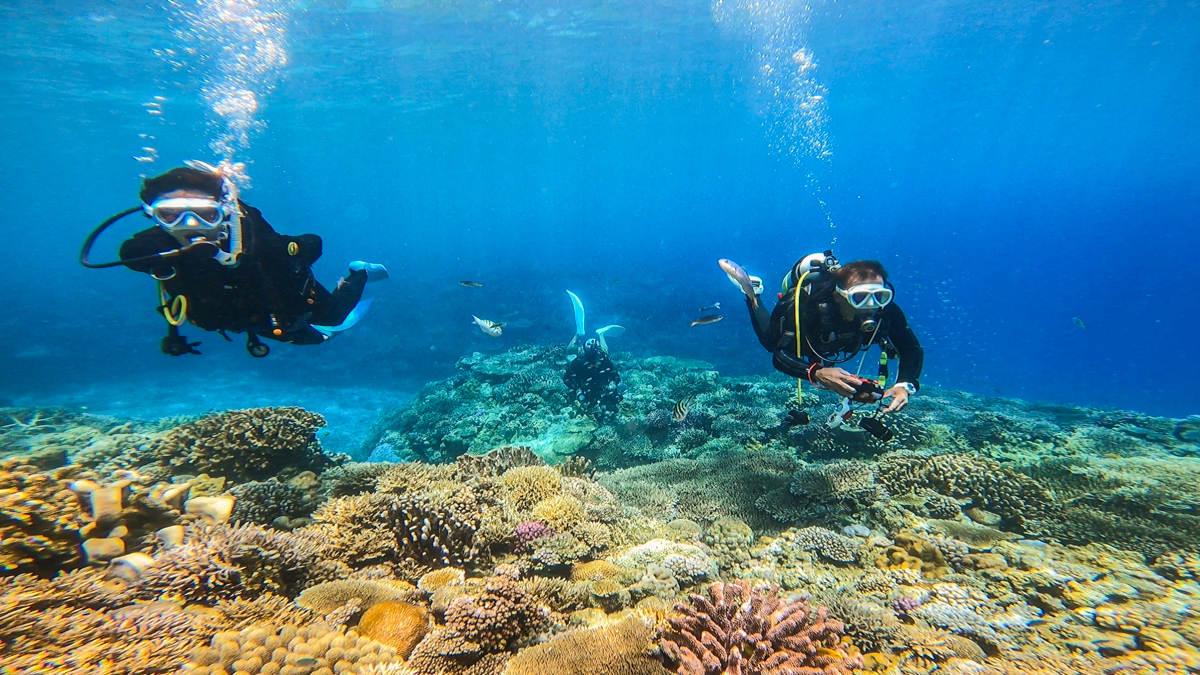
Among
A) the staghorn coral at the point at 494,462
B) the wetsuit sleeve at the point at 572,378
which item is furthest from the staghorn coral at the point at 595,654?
the wetsuit sleeve at the point at 572,378

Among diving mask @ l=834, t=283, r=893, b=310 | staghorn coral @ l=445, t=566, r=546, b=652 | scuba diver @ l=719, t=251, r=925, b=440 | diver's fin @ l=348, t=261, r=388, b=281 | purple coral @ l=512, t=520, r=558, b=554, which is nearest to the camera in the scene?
staghorn coral @ l=445, t=566, r=546, b=652

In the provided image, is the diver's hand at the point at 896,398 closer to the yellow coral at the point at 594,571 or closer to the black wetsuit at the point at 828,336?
the black wetsuit at the point at 828,336

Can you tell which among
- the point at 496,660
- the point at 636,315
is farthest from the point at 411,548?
the point at 636,315

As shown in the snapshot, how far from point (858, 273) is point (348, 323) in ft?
24.5

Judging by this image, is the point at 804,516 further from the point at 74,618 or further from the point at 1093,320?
the point at 1093,320

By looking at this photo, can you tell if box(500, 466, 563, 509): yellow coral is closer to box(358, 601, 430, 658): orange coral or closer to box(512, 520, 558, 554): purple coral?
box(512, 520, 558, 554): purple coral

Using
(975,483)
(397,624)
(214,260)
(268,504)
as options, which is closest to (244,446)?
(268,504)

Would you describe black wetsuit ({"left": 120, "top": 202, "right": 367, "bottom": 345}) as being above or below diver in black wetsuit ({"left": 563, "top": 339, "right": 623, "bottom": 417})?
below

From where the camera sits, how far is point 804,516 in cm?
490

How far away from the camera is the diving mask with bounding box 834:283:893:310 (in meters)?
4.39

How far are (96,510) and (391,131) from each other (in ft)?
181

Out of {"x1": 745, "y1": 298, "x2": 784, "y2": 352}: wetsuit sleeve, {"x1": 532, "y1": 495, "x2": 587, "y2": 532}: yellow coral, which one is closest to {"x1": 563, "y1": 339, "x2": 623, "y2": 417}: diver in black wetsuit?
{"x1": 745, "y1": 298, "x2": 784, "y2": 352}: wetsuit sleeve

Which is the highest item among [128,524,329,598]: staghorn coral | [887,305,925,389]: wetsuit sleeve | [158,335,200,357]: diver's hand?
[887,305,925,389]: wetsuit sleeve

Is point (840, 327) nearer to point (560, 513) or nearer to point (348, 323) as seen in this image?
point (560, 513)
